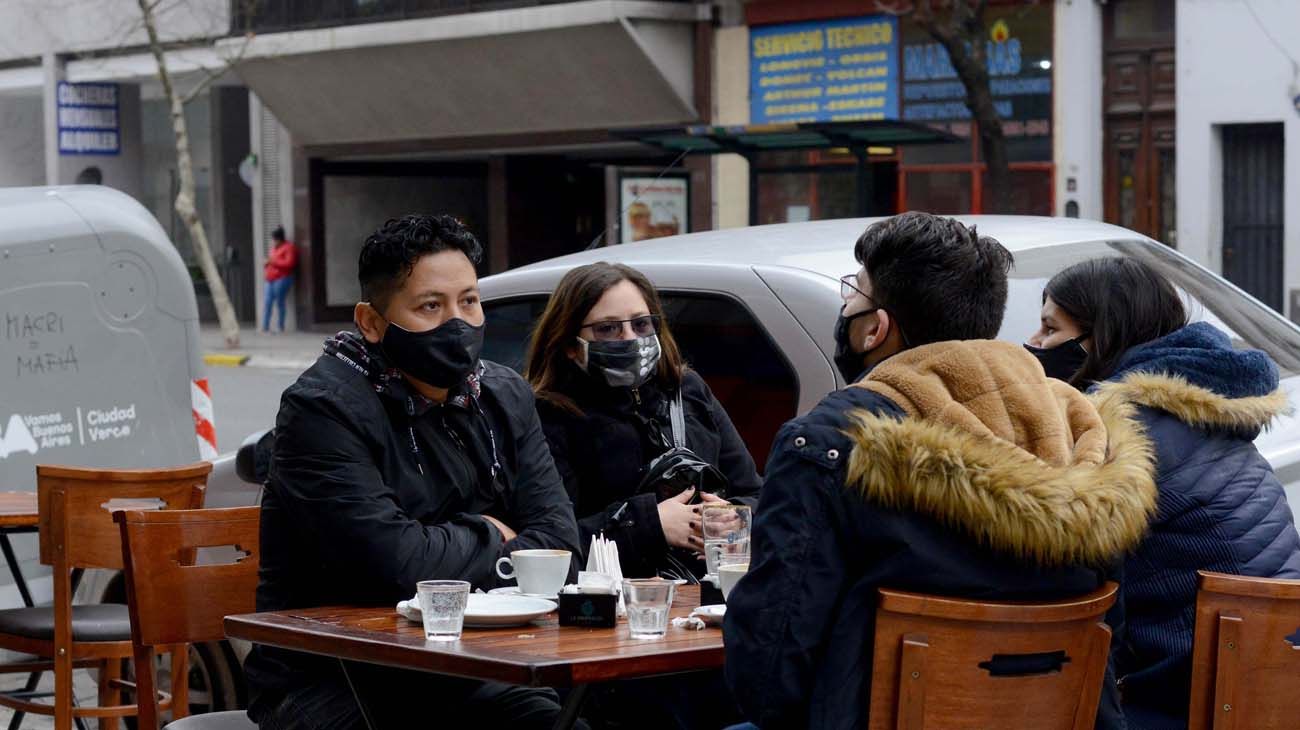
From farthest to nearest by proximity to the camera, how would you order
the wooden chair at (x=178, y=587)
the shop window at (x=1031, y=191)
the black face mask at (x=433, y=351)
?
the shop window at (x=1031, y=191)
the wooden chair at (x=178, y=587)
the black face mask at (x=433, y=351)

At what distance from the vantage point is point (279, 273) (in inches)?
1217

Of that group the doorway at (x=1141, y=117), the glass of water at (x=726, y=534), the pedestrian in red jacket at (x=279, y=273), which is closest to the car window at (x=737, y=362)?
the glass of water at (x=726, y=534)

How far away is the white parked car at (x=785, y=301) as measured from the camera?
5.16 m

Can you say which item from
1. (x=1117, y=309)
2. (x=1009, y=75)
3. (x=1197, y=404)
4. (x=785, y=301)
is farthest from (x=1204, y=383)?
(x=1009, y=75)

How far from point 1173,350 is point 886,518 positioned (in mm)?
1406

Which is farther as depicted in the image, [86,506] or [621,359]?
[86,506]

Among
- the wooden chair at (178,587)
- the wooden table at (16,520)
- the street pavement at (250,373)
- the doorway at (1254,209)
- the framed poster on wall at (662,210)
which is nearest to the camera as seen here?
the wooden chair at (178,587)

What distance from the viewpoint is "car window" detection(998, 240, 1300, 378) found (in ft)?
17.4

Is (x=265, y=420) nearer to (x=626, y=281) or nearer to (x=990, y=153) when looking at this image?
(x=990, y=153)

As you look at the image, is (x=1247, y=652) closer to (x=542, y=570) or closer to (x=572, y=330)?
(x=542, y=570)

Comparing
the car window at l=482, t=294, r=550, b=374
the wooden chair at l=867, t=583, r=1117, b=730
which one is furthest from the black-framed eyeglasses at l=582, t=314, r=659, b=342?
the wooden chair at l=867, t=583, r=1117, b=730

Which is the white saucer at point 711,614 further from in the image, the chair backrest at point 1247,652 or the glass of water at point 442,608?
the chair backrest at point 1247,652

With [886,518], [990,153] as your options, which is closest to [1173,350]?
[886,518]

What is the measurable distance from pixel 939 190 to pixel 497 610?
67.2 feet
